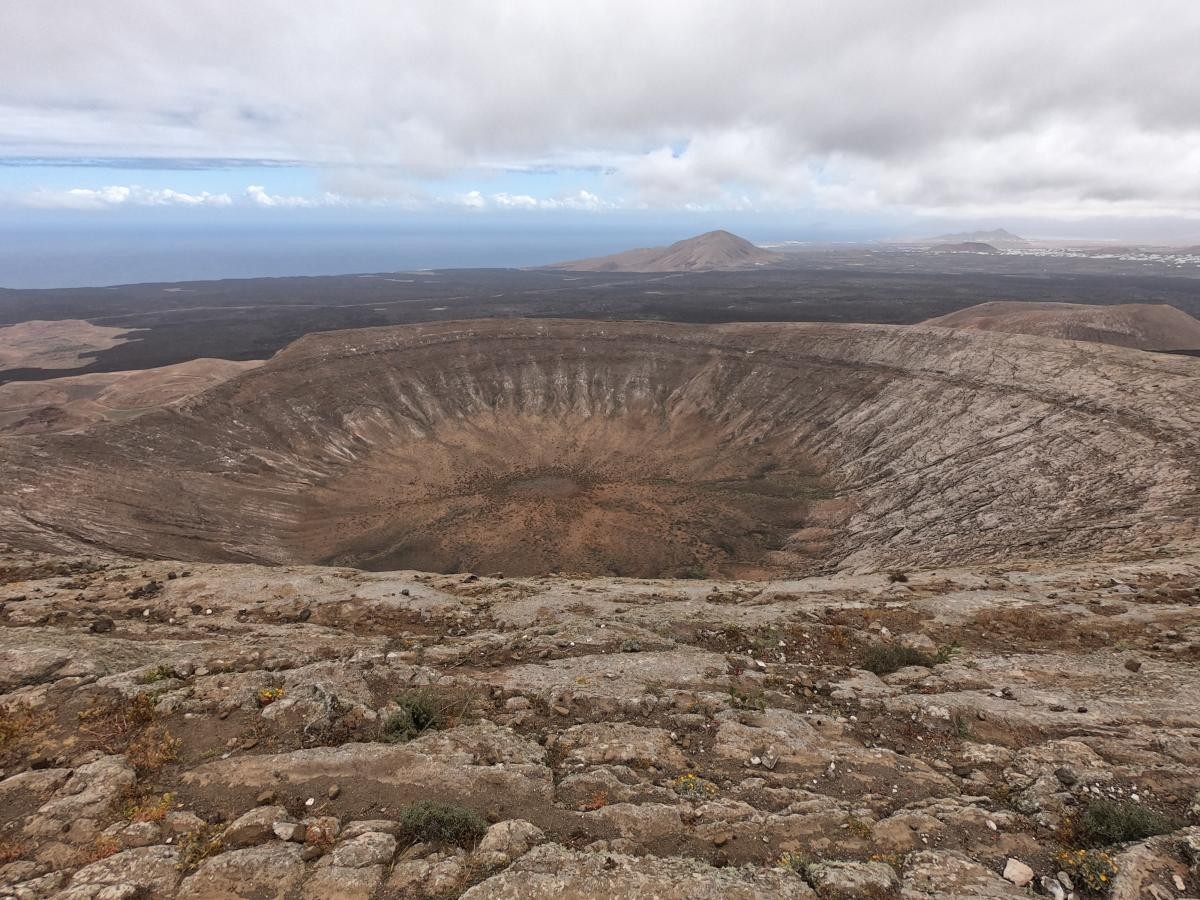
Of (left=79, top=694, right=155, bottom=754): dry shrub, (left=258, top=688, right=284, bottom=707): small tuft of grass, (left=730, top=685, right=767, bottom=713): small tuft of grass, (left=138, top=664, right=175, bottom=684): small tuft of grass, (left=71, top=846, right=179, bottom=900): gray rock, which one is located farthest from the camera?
(left=730, top=685, right=767, bottom=713): small tuft of grass

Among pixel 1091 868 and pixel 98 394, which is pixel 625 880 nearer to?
pixel 1091 868

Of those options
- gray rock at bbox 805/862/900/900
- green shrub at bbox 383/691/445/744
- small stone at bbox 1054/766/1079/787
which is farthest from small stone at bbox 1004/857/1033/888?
green shrub at bbox 383/691/445/744

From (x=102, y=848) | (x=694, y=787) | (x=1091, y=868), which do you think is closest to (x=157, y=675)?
(x=102, y=848)

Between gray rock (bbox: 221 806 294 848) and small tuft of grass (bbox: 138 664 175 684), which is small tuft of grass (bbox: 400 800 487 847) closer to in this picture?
gray rock (bbox: 221 806 294 848)

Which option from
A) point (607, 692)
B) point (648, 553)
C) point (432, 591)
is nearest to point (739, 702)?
point (607, 692)

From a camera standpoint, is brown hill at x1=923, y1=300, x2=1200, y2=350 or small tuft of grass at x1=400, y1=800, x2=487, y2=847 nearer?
small tuft of grass at x1=400, y1=800, x2=487, y2=847

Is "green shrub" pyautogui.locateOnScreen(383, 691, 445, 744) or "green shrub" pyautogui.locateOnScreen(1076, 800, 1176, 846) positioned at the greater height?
"green shrub" pyautogui.locateOnScreen(1076, 800, 1176, 846)

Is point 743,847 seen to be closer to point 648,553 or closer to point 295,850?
point 295,850
